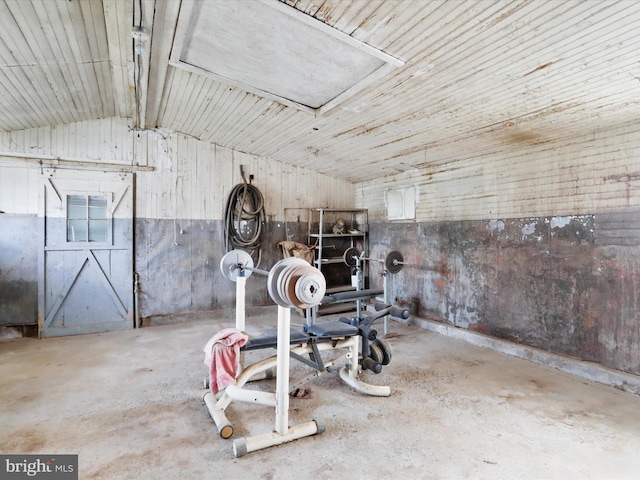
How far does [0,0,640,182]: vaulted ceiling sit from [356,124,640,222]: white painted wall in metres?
0.16

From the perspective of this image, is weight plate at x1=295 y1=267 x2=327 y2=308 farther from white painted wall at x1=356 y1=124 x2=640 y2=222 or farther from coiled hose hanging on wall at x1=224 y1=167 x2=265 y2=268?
coiled hose hanging on wall at x1=224 y1=167 x2=265 y2=268

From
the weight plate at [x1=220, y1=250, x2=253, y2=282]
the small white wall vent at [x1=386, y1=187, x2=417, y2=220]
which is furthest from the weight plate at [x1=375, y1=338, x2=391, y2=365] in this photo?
the small white wall vent at [x1=386, y1=187, x2=417, y2=220]

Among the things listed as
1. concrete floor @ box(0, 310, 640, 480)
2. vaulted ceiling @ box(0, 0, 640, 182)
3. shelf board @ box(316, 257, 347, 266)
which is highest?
vaulted ceiling @ box(0, 0, 640, 182)

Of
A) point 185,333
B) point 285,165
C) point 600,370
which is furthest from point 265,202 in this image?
point 600,370

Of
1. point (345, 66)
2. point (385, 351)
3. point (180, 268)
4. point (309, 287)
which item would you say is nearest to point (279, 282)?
point (309, 287)

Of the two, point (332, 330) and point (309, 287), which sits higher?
point (309, 287)

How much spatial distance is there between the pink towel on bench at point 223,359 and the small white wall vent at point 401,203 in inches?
155

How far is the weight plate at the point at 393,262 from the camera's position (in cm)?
498

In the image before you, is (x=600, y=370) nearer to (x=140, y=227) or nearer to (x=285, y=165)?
(x=285, y=165)

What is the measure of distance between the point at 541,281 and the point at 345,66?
3.26m

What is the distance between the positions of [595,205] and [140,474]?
4528 millimetres

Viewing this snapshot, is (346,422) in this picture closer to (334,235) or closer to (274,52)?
(274,52)

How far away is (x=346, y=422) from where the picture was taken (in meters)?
2.65

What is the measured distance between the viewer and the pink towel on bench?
2.60 m
